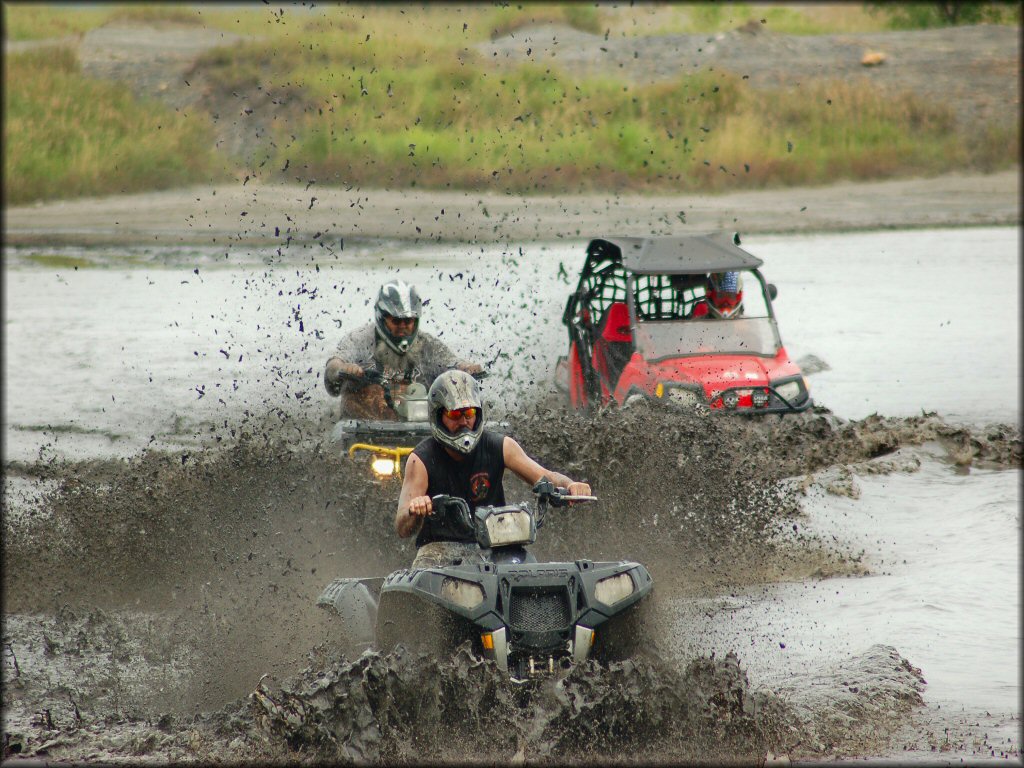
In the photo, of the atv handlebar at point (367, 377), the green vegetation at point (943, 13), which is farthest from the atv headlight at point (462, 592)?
the green vegetation at point (943, 13)

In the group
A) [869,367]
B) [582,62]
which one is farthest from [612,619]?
[582,62]

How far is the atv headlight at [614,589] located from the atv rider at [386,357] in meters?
3.96

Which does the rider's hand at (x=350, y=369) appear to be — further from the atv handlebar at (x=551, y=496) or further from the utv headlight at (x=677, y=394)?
the atv handlebar at (x=551, y=496)

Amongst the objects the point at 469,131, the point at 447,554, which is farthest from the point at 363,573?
the point at 469,131

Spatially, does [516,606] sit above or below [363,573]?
above

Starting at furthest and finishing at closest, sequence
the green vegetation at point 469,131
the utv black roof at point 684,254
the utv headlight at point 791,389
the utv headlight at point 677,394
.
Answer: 1. the green vegetation at point 469,131
2. the utv black roof at point 684,254
3. the utv headlight at point 791,389
4. the utv headlight at point 677,394

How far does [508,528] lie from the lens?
22.2 feet

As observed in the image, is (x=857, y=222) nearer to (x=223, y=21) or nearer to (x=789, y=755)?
(x=223, y=21)

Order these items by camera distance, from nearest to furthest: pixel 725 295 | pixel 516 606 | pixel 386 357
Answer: pixel 516 606, pixel 386 357, pixel 725 295

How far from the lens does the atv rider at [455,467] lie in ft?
23.8

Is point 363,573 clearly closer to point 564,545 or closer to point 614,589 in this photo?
point 564,545

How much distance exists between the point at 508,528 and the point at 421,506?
19.5 inches

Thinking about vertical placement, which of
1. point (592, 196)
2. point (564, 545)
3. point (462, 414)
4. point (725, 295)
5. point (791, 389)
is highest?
point (462, 414)

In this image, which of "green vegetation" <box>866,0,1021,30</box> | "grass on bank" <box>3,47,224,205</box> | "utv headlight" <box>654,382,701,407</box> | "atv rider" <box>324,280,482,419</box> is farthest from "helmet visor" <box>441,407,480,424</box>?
"green vegetation" <box>866,0,1021,30</box>
